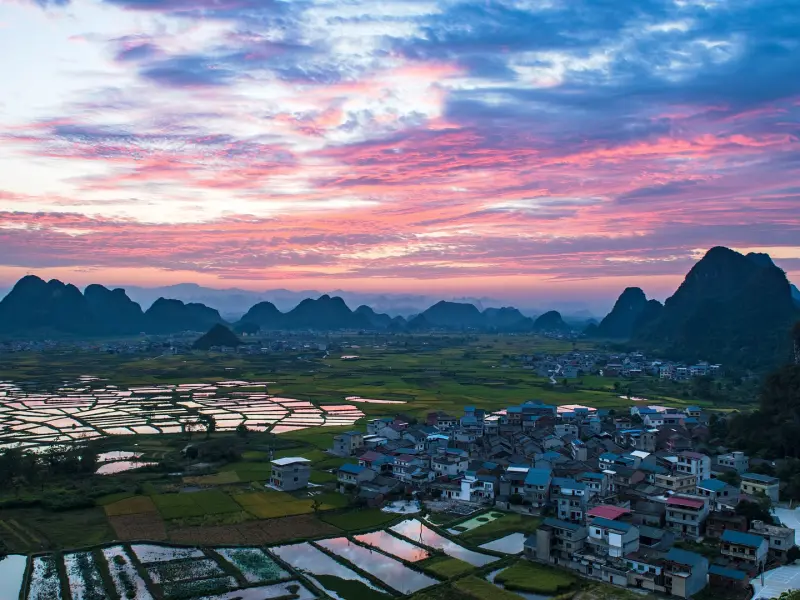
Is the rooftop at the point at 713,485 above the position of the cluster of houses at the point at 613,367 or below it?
above

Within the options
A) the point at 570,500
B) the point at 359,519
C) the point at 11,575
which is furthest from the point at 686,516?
the point at 11,575

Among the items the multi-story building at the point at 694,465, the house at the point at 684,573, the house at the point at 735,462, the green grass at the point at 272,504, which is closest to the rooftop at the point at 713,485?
the multi-story building at the point at 694,465

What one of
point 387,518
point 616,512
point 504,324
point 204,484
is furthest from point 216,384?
point 504,324

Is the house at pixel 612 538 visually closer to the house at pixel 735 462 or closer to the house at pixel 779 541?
the house at pixel 779 541

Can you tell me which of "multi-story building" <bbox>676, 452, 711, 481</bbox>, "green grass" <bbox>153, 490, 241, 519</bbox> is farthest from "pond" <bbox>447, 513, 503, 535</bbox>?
"multi-story building" <bbox>676, 452, 711, 481</bbox>

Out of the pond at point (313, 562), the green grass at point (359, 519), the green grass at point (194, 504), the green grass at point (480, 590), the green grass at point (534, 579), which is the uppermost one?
the green grass at point (480, 590)

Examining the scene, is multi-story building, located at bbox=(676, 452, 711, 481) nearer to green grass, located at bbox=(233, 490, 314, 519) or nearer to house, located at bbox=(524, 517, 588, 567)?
house, located at bbox=(524, 517, 588, 567)
